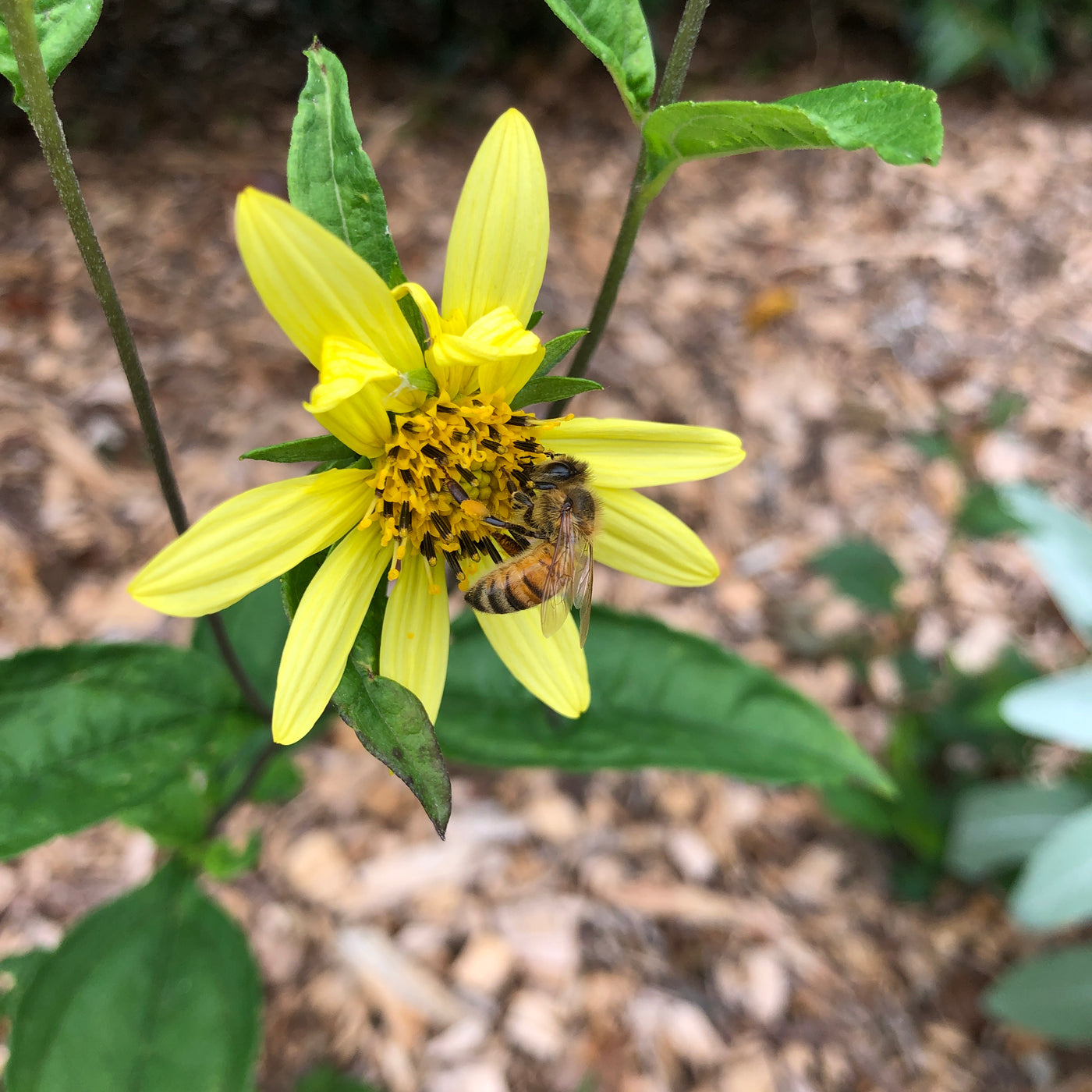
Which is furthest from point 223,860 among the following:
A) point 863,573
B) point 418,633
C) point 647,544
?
point 863,573

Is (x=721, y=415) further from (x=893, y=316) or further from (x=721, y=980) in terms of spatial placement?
(x=721, y=980)

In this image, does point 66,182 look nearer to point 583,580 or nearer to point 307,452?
point 307,452

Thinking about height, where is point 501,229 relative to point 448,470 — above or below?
above

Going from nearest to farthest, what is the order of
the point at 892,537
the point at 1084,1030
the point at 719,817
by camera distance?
the point at 1084,1030
the point at 719,817
the point at 892,537

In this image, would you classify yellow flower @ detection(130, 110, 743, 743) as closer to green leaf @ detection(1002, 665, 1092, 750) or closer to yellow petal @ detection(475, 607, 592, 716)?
yellow petal @ detection(475, 607, 592, 716)

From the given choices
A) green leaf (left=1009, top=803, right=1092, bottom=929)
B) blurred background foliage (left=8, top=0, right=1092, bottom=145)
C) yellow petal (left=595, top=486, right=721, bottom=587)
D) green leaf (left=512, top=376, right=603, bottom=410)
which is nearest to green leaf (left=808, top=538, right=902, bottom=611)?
green leaf (left=1009, top=803, right=1092, bottom=929)

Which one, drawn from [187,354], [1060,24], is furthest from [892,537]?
[1060,24]

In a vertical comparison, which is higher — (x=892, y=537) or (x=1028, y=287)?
(x=1028, y=287)
